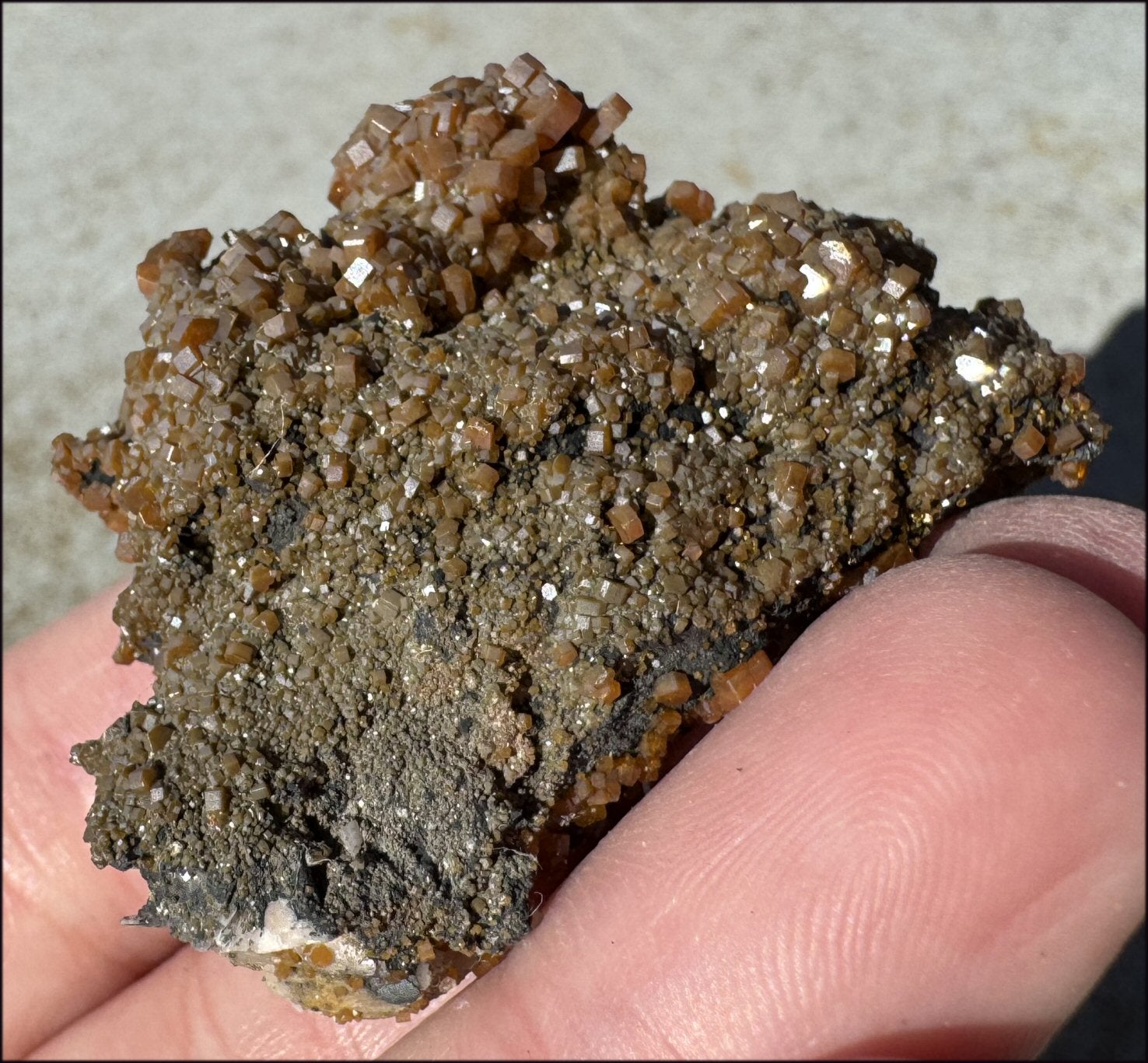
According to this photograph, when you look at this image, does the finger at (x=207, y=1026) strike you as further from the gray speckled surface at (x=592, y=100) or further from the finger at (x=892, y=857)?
the gray speckled surface at (x=592, y=100)

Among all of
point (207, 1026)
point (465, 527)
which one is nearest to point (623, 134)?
point (465, 527)

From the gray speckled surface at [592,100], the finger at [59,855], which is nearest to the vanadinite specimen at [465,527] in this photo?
the finger at [59,855]

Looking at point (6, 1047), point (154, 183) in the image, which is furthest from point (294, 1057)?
point (154, 183)

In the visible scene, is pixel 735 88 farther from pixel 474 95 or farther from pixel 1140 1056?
pixel 1140 1056

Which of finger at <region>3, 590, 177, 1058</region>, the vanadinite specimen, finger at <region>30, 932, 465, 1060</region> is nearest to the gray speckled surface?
finger at <region>3, 590, 177, 1058</region>

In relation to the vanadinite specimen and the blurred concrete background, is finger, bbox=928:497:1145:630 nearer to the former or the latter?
the vanadinite specimen

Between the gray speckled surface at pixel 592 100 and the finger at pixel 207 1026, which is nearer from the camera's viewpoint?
the finger at pixel 207 1026

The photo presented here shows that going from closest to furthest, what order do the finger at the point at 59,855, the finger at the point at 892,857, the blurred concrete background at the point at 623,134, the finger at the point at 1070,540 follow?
the finger at the point at 892,857
the finger at the point at 1070,540
the finger at the point at 59,855
the blurred concrete background at the point at 623,134
